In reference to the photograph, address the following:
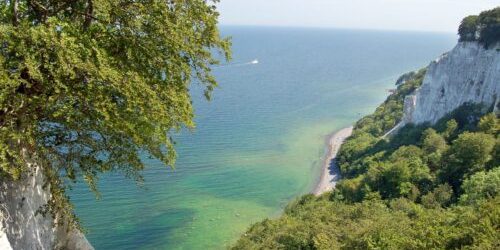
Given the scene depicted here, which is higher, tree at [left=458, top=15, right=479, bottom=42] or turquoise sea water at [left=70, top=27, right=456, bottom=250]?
tree at [left=458, top=15, right=479, bottom=42]

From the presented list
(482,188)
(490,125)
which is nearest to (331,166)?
(490,125)

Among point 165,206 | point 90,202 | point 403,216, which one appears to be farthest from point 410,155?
point 90,202

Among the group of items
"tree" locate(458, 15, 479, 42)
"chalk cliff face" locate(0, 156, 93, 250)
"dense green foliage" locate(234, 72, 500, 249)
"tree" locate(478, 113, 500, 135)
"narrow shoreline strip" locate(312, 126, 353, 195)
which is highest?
"tree" locate(458, 15, 479, 42)

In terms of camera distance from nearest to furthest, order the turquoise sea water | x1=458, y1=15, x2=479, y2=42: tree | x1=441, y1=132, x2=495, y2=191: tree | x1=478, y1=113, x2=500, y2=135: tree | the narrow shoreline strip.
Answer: x1=441, y1=132, x2=495, y2=191: tree → x1=478, y1=113, x2=500, y2=135: tree → the turquoise sea water → x1=458, y1=15, x2=479, y2=42: tree → the narrow shoreline strip

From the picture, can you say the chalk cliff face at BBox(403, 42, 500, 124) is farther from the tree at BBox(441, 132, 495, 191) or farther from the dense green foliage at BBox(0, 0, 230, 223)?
the dense green foliage at BBox(0, 0, 230, 223)

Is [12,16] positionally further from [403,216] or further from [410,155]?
[410,155]

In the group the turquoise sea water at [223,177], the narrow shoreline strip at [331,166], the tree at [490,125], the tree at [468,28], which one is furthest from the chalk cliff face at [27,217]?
the tree at [468,28]

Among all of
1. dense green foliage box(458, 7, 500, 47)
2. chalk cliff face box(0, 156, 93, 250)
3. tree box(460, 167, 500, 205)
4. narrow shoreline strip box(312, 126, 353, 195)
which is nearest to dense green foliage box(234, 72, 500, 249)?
tree box(460, 167, 500, 205)
